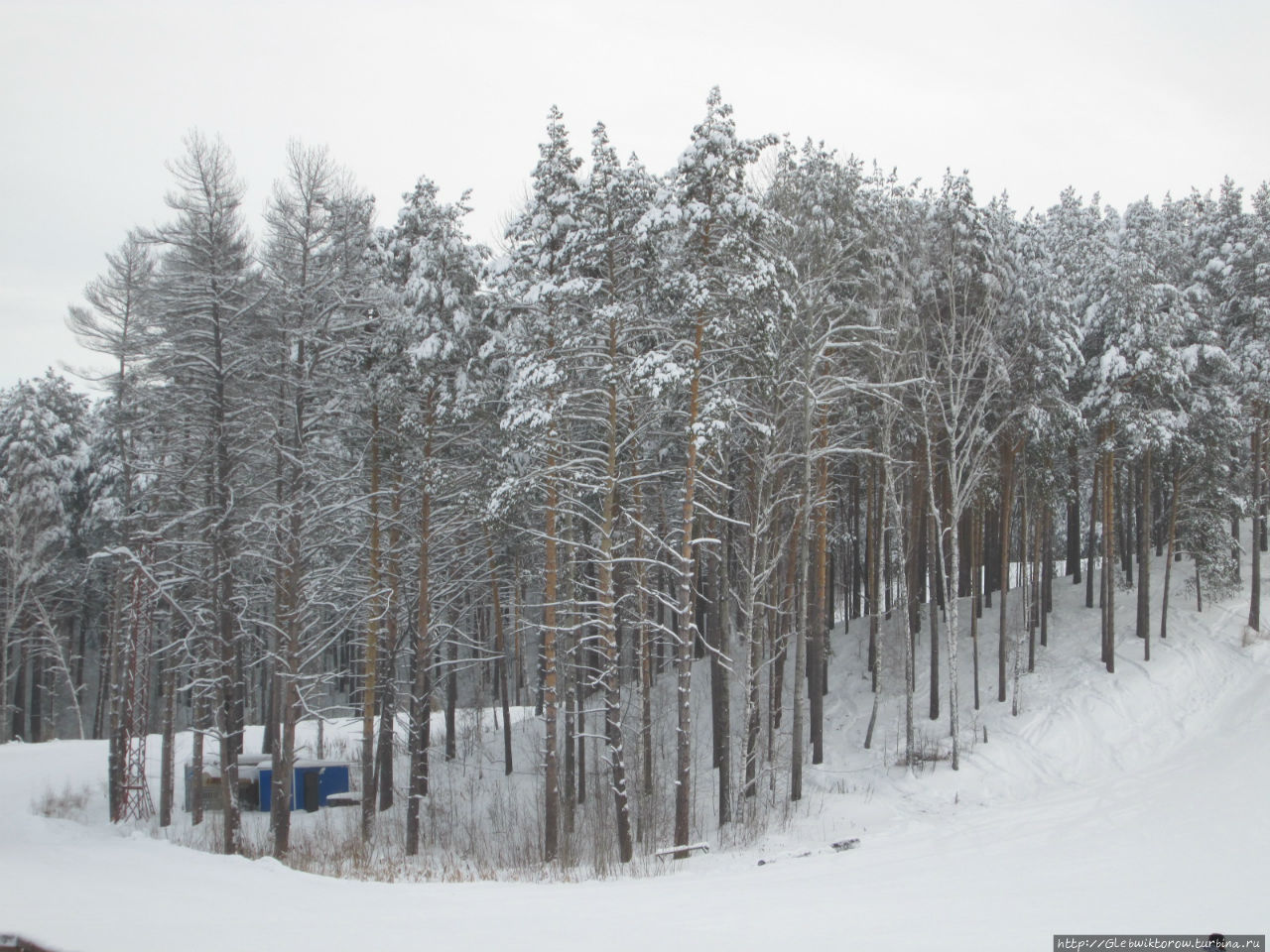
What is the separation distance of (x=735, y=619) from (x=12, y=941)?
25.1 meters

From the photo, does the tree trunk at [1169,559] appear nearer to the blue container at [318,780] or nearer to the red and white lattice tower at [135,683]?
the blue container at [318,780]

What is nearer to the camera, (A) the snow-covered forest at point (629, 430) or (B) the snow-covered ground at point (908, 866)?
(B) the snow-covered ground at point (908, 866)

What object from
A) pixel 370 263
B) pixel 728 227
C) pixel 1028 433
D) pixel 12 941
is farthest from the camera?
pixel 1028 433

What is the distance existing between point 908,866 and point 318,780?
1917 cm

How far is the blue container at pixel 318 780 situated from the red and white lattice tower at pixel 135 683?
3043 millimetres

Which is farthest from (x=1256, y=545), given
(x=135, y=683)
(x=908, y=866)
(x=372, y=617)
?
(x=135, y=683)

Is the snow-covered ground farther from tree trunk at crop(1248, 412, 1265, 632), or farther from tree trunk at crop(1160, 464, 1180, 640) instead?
tree trunk at crop(1160, 464, 1180, 640)

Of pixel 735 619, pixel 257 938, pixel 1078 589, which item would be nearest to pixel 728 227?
pixel 257 938

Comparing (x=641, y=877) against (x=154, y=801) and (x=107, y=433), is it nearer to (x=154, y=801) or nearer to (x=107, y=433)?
(x=154, y=801)

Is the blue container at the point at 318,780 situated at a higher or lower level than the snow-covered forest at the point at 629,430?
lower

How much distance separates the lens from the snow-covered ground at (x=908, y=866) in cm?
807

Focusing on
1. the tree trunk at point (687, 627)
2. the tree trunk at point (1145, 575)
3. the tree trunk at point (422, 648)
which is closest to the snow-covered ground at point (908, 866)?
the tree trunk at point (1145, 575)

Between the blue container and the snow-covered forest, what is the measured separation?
193 centimetres

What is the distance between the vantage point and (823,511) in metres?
21.3
